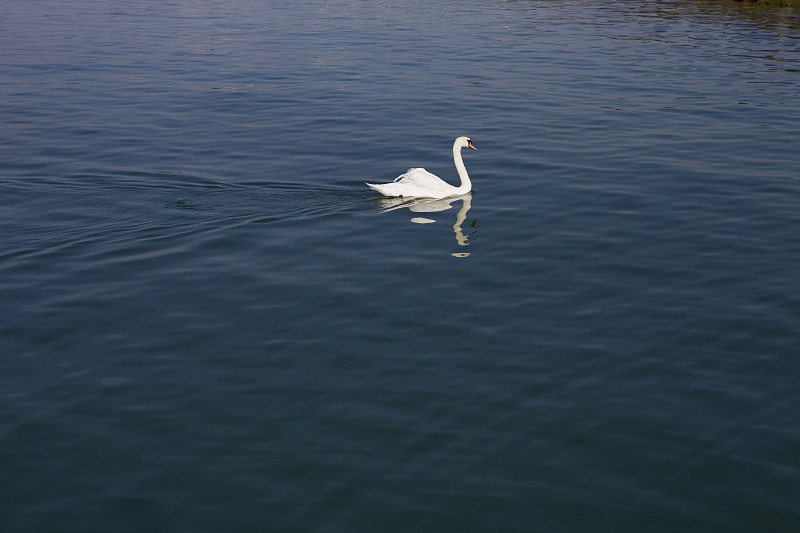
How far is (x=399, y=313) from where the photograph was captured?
38.6ft

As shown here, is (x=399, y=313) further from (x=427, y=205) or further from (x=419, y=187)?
(x=427, y=205)

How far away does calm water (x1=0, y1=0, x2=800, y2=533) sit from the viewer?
8.01 meters

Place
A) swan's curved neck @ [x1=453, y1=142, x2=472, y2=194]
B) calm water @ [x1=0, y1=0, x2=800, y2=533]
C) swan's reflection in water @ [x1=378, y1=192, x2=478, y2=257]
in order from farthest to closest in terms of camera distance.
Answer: swan's curved neck @ [x1=453, y1=142, x2=472, y2=194]
swan's reflection in water @ [x1=378, y1=192, x2=478, y2=257]
calm water @ [x1=0, y1=0, x2=800, y2=533]

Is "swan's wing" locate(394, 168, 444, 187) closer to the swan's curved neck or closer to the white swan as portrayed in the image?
the white swan

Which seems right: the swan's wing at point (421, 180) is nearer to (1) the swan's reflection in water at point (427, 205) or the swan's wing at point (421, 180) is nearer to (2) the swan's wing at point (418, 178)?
(2) the swan's wing at point (418, 178)

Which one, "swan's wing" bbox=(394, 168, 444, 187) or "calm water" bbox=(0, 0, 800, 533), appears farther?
"swan's wing" bbox=(394, 168, 444, 187)

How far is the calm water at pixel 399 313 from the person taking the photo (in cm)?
801

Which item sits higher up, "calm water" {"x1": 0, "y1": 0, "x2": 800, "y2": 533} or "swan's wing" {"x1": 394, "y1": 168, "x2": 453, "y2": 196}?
"swan's wing" {"x1": 394, "y1": 168, "x2": 453, "y2": 196}

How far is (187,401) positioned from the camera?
375 inches

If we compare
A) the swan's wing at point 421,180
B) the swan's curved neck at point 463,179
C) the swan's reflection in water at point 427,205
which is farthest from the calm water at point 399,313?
the swan's wing at point 421,180

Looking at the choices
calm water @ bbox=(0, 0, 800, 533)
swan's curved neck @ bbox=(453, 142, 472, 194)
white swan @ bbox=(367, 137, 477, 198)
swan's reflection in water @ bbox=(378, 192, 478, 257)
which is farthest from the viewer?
swan's curved neck @ bbox=(453, 142, 472, 194)

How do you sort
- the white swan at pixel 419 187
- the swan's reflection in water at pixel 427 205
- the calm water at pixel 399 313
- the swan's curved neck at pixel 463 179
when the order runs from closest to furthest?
the calm water at pixel 399 313, the swan's reflection in water at pixel 427 205, the white swan at pixel 419 187, the swan's curved neck at pixel 463 179

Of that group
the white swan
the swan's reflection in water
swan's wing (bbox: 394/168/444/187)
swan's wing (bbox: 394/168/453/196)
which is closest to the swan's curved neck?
the white swan

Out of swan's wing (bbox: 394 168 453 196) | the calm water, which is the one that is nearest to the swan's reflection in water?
the calm water
